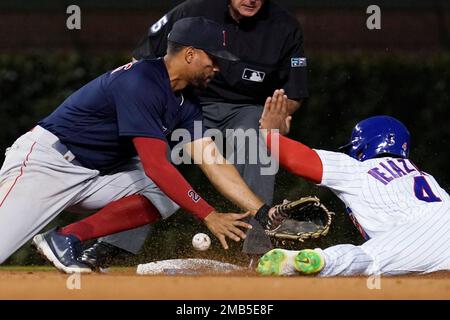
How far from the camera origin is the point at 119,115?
5.55 meters

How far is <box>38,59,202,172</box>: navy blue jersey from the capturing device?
553cm

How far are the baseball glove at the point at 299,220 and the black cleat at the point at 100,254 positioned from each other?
101cm

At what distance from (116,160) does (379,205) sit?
1.45m

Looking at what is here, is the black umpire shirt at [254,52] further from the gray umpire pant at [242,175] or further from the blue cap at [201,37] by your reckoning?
the blue cap at [201,37]

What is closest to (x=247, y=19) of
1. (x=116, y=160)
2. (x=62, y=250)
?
(x=116, y=160)

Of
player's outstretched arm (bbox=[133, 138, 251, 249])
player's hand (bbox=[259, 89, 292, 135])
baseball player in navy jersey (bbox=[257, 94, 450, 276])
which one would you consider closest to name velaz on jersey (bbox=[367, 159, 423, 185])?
baseball player in navy jersey (bbox=[257, 94, 450, 276])

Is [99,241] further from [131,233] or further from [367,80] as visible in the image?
[367,80]

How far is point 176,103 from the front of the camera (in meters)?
5.82

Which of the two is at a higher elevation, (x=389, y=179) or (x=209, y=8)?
(x=209, y=8)

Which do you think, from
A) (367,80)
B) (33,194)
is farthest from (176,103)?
(367,80)

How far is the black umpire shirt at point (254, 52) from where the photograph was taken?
696 centimetres

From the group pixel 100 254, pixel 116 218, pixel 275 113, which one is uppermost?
pixel 275 113

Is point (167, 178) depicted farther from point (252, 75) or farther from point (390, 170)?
point (252, 75)

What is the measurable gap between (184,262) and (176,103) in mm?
1395
